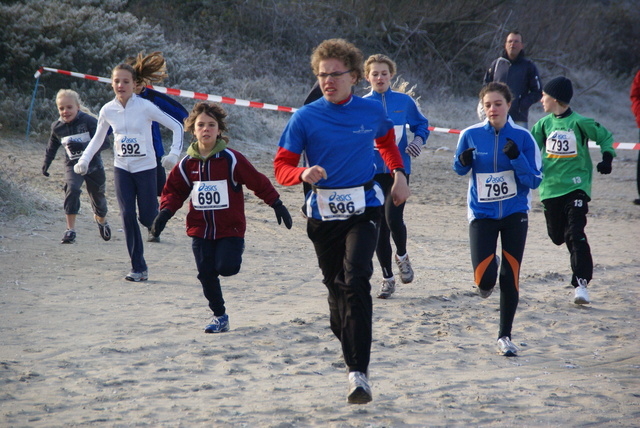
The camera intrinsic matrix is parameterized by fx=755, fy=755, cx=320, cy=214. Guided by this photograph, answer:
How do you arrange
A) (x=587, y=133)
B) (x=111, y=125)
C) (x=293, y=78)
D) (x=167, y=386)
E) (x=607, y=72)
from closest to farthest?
(x=167, y=386) < (x=587, y=133) < (x=111, y=125) < (x=293, y=78) < (x=607, y=72)

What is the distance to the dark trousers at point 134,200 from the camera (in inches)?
272

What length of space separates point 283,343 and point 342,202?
1458 mm

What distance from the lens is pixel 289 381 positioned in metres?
4.50

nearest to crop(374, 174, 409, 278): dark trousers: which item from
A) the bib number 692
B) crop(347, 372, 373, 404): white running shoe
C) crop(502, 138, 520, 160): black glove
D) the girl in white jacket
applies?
crop(502, 138, 520, 160): black glove

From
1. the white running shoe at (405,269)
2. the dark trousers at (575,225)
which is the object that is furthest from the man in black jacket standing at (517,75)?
the white running shoe at (405,269)

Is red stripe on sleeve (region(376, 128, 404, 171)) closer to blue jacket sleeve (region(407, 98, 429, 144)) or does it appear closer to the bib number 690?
the bib number 690

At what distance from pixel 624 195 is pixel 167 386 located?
10.8 meters

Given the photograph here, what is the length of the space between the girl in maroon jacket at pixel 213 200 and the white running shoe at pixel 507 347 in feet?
6.07

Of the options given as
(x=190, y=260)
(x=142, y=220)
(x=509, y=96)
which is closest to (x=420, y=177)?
(x=190, y=260)

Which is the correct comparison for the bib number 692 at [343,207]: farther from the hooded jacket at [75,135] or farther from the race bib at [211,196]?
the hooded jacket at [75,135]

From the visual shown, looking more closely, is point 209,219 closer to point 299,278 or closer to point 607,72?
point 299,278

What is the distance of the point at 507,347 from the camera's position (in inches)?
202

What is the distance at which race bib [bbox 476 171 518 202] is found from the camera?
17.1ft

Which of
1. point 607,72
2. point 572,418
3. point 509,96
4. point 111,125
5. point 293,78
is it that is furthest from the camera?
point 607,72
